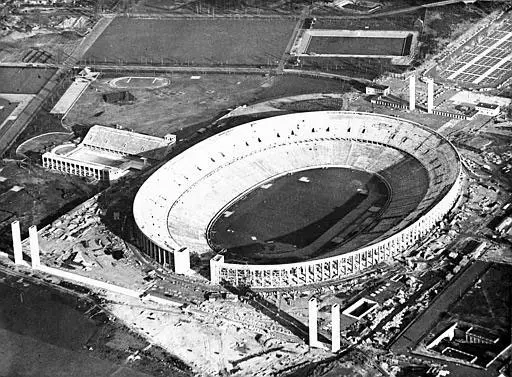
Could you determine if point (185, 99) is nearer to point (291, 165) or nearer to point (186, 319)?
point (291, 165)

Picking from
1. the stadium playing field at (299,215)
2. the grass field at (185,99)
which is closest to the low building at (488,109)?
the grass field at (185,99)

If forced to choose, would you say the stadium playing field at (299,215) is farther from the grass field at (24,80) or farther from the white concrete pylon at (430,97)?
the grass field at (24,80)

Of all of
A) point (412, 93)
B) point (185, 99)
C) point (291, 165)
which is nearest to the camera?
point (291, 165)

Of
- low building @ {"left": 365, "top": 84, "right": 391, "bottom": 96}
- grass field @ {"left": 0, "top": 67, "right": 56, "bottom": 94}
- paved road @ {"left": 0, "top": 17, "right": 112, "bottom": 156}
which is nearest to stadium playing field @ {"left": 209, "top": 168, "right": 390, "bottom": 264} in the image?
low building @ {"left": 365, "top": 84, "right": 391, "bottom": 96}

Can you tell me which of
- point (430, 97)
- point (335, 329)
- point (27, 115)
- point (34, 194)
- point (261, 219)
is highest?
point (430, 97)

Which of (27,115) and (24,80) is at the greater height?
(24,80)

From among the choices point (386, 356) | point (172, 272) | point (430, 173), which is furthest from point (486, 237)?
point (172, 272)

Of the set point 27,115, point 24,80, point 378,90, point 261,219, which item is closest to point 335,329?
point 261,219
